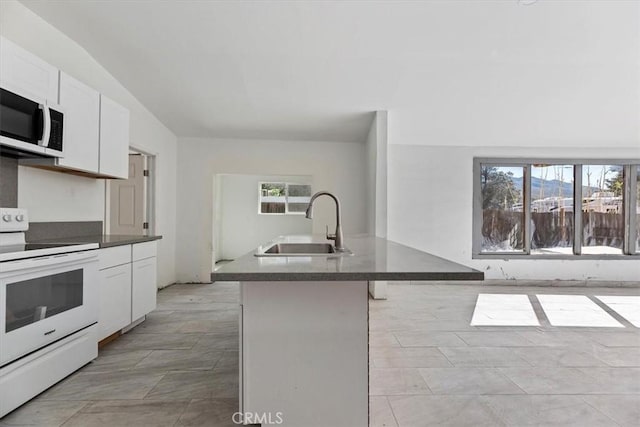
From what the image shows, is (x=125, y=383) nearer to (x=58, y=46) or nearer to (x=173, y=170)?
(x=58, y=46)

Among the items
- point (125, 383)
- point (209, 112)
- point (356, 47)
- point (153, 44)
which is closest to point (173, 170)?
point (209, 112)

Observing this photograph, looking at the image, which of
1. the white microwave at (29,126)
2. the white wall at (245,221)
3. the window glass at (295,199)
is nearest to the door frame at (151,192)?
the white microwave at (29,126)

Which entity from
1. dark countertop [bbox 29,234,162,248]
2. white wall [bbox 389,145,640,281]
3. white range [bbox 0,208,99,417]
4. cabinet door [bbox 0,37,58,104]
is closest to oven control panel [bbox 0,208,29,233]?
white range [bbox 0,208,99,417]

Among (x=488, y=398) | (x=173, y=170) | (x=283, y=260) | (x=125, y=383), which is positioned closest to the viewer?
(x=283, y=260)

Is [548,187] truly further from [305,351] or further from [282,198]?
[305,351]

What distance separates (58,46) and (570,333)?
5.24m

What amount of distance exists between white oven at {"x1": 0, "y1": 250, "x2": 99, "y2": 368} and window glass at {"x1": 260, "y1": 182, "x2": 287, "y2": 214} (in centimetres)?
584

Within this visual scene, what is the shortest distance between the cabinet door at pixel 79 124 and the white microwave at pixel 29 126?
0.34 ft

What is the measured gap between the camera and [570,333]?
3207mm

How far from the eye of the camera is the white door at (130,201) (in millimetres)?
4801

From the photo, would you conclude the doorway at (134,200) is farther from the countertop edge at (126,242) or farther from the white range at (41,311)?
the white range at (41,311)

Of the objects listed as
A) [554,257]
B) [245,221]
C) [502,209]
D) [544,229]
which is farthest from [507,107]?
[245,221]

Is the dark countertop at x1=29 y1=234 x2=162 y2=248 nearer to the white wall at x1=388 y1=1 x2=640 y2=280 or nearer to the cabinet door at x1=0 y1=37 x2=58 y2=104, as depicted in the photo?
the cabinet door at x1=0 y1=37 x2=58 y2=104

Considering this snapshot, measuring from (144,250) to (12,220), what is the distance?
111 centimetres
